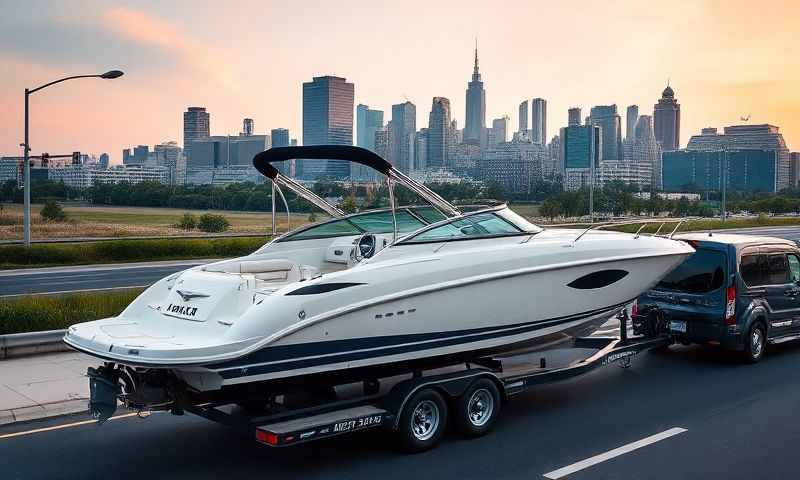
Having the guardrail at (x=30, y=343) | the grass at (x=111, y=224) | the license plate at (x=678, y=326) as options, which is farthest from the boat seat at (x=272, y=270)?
the grass at (x=111, y=224)

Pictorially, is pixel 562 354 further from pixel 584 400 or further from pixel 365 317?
pixel 365 317

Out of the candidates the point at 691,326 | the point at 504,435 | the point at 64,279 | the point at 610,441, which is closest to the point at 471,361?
the point at 504,435

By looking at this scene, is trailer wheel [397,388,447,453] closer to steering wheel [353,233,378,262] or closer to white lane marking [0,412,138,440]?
steering wheel [353,233,378,262]

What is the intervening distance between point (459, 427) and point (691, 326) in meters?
4.67

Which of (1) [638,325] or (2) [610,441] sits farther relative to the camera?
(1) [638,325]

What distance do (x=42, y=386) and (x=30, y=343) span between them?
1.77 m

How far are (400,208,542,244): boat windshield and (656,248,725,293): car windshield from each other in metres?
2.78

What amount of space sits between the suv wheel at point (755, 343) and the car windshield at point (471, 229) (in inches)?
167

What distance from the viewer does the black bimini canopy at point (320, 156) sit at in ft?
28.7

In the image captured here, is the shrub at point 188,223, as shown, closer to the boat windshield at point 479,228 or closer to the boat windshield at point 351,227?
the boat windshield at point 351,227

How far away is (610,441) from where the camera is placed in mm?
7969

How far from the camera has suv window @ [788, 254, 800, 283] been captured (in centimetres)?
1197

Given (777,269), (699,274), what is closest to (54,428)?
(699,274)

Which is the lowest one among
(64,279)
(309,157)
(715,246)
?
(64,279)
